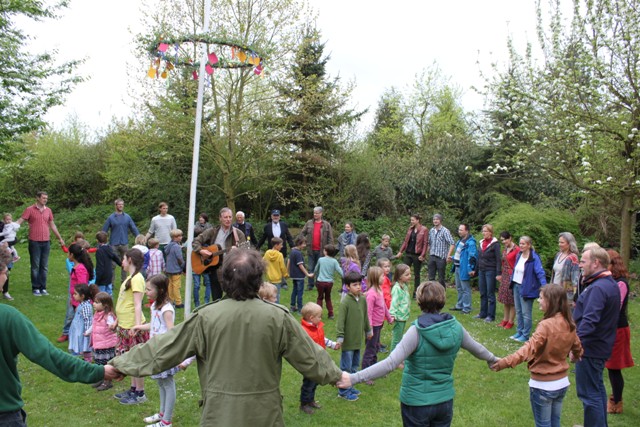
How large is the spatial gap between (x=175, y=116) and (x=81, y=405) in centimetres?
1206

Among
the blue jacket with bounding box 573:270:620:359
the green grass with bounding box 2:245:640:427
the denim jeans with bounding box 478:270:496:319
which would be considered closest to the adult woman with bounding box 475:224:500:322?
the denim jeans with bounding box 478:270:496:319

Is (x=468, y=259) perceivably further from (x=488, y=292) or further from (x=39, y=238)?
(x=39, y=238)

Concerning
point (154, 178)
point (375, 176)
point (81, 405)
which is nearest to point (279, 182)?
point (375, 176)

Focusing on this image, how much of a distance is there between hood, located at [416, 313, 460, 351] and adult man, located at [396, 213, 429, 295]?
8121 millimetres

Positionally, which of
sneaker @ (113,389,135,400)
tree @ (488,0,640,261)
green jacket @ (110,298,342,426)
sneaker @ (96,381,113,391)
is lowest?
sneaker @ (96,381,113,391)

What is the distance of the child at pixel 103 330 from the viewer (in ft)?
20.2

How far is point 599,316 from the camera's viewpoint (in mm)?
4793

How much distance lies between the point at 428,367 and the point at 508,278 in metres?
6.54

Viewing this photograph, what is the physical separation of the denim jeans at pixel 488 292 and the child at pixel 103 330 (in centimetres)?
706

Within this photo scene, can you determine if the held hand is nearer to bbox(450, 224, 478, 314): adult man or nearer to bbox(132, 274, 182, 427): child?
bbox(132, 274, 182, 427): child

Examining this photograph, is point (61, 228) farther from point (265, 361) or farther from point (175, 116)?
point (265, 361)

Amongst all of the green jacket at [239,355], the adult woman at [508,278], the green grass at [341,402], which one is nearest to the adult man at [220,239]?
the green grass at [341,402]

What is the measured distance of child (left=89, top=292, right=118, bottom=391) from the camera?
20.2 feet

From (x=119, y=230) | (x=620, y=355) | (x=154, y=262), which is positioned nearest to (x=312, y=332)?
(x=620, y=355)
